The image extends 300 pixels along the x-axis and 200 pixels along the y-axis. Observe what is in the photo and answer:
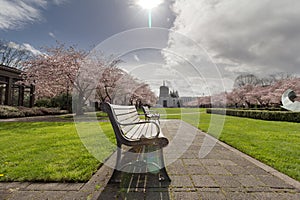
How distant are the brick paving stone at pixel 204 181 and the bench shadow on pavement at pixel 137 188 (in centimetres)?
36

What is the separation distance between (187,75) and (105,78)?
35.4ft

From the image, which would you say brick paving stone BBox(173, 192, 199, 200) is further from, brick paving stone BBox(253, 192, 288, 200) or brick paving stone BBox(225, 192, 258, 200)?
brick paving stone BBox(253, 192, 288, 200)

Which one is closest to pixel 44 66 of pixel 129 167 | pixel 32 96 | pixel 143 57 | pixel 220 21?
pixel 32 96

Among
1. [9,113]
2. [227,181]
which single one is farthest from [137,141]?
[9,113]

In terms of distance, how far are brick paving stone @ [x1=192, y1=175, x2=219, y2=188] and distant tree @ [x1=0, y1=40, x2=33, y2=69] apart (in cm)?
3239

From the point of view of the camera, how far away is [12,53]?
2775 cm

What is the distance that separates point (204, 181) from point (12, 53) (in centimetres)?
3532

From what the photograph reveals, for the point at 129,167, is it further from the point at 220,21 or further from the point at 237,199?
the point at 220,21

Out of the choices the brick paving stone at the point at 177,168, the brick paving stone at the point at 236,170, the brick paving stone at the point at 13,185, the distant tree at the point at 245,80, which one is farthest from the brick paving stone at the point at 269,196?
the distant tree at the point at 245,80

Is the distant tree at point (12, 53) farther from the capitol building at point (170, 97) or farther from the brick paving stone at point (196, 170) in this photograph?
the brick paving stone at point (196, 170)

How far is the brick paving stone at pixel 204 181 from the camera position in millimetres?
2029

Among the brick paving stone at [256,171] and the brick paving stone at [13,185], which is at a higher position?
the brick paving stone at [256,171]

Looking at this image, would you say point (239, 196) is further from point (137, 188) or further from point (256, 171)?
point (137, 188)

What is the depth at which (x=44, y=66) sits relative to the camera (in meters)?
13.1
